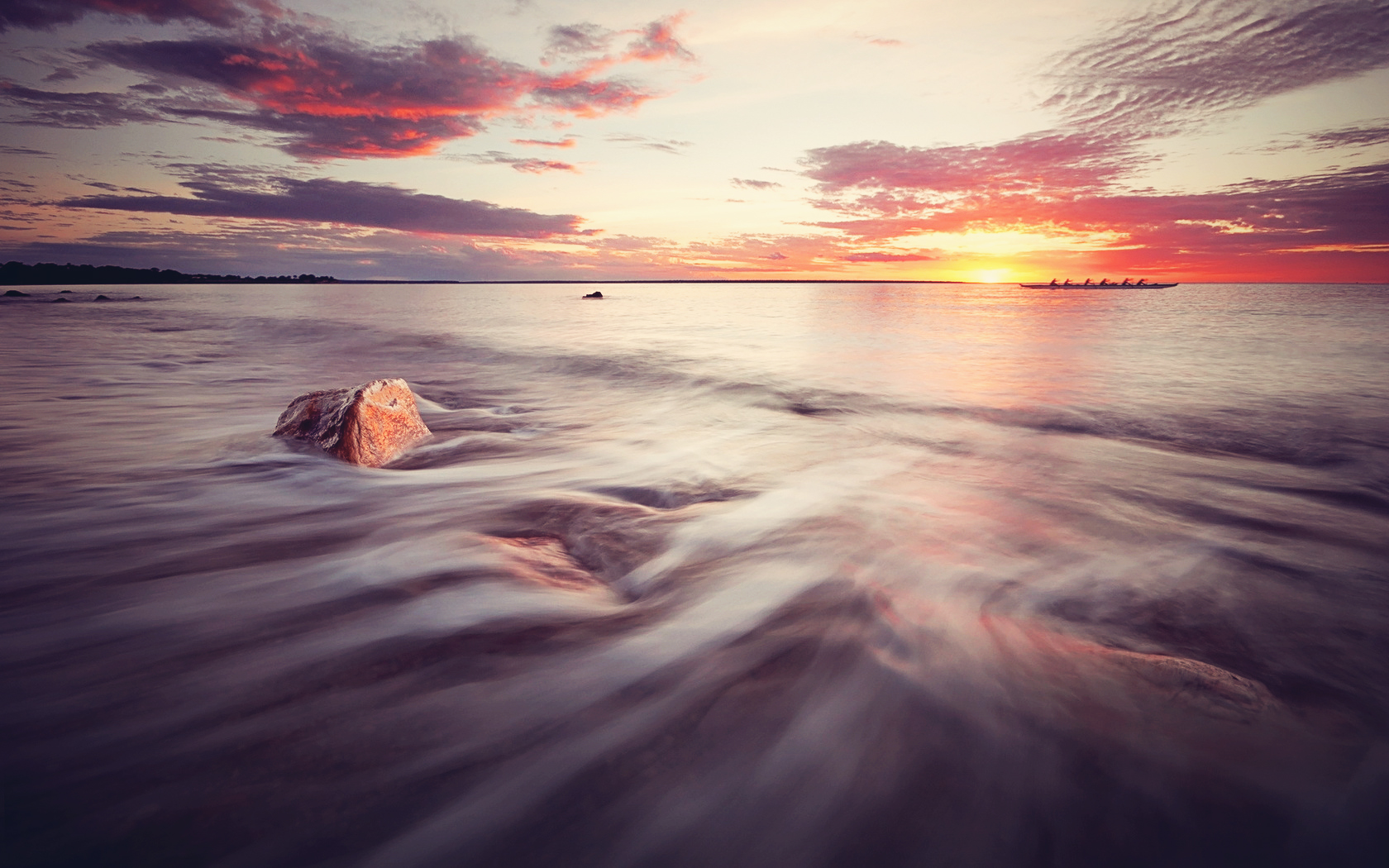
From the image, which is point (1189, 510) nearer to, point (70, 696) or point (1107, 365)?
point (70, 696)

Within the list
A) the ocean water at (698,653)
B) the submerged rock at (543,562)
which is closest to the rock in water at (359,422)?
the ocean water at (698,653)

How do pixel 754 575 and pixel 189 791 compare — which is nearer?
pixel 189 791

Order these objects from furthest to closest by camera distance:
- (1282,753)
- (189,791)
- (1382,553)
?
1. (1382,553)
2. (1282,753)
3. (189,791)

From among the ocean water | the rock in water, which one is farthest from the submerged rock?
the rock in water

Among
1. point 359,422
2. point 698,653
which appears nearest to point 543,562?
point 698,653

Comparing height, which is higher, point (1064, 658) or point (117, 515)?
point (1064, 658)

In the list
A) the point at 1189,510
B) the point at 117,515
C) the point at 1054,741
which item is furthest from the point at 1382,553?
the point at 117,515

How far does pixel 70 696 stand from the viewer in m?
2.09

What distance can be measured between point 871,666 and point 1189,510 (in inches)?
139

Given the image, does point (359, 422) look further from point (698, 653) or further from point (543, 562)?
point (698, 653)

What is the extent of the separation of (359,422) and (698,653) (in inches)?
173

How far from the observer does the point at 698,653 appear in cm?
A: 251

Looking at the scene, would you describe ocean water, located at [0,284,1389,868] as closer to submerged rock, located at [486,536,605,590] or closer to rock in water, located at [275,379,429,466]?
submerged rock, located at [486,536,605,590]

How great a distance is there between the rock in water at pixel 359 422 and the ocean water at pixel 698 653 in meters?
0.24
